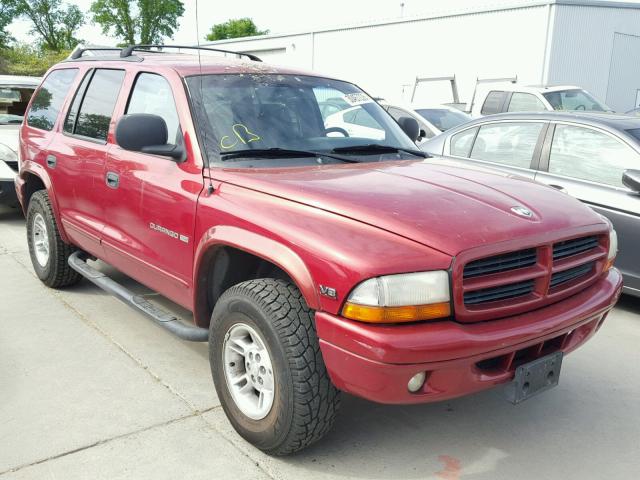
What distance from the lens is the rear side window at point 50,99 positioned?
4.96 m

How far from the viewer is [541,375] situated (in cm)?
278

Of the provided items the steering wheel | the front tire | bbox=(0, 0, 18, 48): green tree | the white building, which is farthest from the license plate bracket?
bbox=(0, 0, 18, 48): green tree

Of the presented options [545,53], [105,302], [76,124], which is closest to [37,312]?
[105,302]

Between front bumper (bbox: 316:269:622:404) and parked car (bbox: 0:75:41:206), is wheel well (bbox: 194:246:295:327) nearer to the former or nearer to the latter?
front bumper (bbox: 316:269:622:404)

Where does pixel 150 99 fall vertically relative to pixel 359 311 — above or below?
above

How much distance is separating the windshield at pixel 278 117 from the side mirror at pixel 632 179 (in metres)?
1.86

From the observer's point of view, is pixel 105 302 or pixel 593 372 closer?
pixel 593 372

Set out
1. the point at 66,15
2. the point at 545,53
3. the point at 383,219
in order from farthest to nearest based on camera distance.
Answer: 1. the point at 66,15
2. the point at 545,53
3. the point at 383,219

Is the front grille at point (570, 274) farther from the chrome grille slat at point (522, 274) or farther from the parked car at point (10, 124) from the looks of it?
the parked car at point (10, 124)

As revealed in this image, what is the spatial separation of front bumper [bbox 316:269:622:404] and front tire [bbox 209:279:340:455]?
0.43ft

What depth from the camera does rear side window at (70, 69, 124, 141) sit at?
423 cm

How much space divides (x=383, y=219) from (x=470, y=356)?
0.65 meters

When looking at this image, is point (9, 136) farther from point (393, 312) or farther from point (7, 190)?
point (393, 312)

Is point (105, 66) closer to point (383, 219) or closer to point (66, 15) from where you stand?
point (383, 219)
